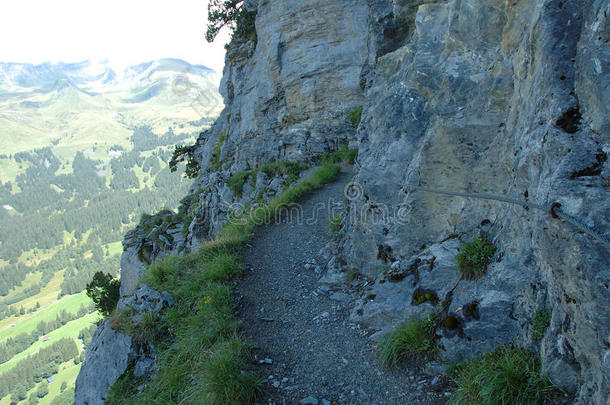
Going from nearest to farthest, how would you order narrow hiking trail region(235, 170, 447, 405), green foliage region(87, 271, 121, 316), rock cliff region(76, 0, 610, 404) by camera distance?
1. rock cliff region(76, 0, 610, 404)
2. narrow hiking trail region(235, 170, 447, 405)
3. green foliage region(87, 271, 121, 316)

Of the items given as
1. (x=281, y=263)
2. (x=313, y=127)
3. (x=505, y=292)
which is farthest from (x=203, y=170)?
(x=505, y=292)

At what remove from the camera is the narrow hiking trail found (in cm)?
486

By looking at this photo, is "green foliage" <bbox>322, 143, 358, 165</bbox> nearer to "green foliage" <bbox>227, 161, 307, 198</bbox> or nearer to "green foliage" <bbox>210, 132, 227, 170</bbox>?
"green foliage" <bbox>227, 161, 307, 198</bbox>

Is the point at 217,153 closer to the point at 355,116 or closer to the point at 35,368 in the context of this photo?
the point at 355,116

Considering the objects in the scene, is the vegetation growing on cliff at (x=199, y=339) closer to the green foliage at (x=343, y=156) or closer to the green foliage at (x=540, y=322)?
the green foliage at (x=540, y=322)

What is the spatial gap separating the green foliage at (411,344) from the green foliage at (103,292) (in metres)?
21.2

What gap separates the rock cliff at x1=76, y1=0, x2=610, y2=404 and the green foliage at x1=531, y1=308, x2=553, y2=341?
87 millimetres

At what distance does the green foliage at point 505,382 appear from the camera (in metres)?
3.55

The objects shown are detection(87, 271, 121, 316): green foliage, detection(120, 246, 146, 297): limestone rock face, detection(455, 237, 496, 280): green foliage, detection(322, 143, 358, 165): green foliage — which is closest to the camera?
detection(455, 237, 496, 280): green foliage

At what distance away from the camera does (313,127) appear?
877 inches

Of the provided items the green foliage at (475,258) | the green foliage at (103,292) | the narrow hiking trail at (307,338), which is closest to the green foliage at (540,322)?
the green foliage at (475,258)

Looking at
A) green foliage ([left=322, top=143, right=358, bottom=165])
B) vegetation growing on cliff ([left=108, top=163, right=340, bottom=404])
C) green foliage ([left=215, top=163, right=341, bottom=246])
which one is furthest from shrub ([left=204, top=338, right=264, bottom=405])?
green foliage ([left=322, top=143, right=358, bottom=165])

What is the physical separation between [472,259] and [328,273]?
157 inches

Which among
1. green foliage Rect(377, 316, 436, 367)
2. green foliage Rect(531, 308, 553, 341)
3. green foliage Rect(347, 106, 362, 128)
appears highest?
green foliage Rect(347, 106, 362, 128)
